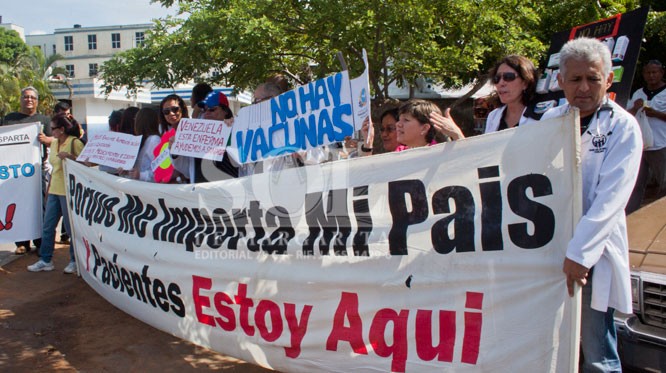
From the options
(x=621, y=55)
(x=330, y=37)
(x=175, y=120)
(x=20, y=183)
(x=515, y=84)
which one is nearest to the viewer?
(x=515, y=84)

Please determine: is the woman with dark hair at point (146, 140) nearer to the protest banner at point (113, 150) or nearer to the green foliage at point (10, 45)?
the protest banner at point (113, 150)

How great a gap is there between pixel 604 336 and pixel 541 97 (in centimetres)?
177

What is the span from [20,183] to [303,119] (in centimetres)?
440

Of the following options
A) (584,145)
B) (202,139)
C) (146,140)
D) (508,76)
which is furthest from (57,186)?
(584,145)

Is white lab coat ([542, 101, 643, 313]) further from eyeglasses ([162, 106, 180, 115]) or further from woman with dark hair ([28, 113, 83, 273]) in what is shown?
woman with dark hair ([28, 113, 83, 273])

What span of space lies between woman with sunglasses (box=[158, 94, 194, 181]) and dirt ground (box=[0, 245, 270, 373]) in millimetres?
1372

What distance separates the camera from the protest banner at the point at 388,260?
2602mm

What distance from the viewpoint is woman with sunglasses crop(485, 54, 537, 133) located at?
3406 millimetres

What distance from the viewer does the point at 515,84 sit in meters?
3.41

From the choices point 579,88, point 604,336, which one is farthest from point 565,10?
point 604,336

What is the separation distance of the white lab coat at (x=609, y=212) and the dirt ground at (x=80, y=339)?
2420 mm

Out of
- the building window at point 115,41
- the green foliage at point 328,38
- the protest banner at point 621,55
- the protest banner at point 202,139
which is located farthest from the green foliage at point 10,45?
the protest banner at point 621,55

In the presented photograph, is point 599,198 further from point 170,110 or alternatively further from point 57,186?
point 57,186

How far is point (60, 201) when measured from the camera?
6.31m
